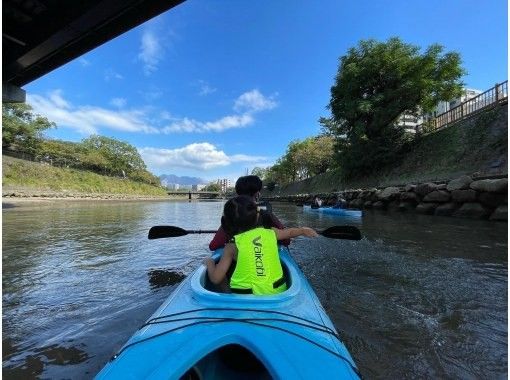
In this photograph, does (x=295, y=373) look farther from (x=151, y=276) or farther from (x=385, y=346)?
(x=151, y=276)

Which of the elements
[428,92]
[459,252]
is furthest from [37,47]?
[428,92]

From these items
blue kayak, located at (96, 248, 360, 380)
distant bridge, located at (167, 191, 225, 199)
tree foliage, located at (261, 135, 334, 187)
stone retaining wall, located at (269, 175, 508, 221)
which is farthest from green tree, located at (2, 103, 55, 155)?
distant bridge, located at (167, 191, 225, 199)

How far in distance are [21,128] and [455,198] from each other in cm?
5001

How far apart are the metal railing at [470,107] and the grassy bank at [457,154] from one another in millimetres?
676

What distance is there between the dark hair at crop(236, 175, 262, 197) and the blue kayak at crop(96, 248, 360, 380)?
227 cm

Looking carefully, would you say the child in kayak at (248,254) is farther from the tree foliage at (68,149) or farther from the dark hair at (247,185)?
the tree foliage at (68,149)

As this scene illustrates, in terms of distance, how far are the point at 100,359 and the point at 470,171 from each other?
732 inches

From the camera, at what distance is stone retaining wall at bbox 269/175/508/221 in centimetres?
1137

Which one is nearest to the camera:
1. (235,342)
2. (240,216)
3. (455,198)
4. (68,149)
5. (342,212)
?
(235,342)

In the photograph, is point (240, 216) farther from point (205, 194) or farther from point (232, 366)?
point (205, 194)

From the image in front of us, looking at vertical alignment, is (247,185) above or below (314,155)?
below

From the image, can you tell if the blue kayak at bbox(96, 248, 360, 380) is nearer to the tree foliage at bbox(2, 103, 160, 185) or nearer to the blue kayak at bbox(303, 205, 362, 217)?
the blue kayak at bbox(303, 205, 362, 217)

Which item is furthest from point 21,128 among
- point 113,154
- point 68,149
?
point 113,154

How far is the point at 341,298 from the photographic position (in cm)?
465
